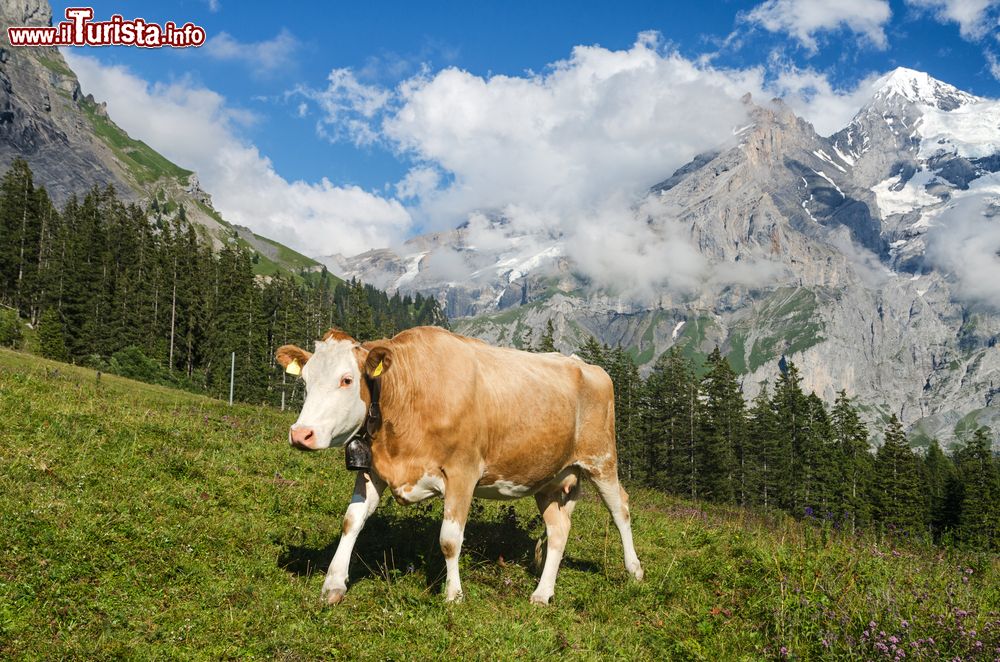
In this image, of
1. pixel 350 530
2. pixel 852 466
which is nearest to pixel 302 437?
pixel 350 530

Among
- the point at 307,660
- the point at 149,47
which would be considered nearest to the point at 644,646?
the point at 307,660

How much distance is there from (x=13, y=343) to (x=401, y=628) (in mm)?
51473

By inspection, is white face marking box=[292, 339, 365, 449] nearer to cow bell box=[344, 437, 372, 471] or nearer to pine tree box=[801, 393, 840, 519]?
cow bell box=[344, 437, 372, 471]

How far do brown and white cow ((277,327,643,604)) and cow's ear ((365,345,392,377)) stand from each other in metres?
0.01

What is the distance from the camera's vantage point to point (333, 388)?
686cm

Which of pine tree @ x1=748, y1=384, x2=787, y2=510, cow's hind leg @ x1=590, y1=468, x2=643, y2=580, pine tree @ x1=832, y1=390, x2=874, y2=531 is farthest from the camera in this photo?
pine tree @ x1=748, y1=384, x2=787, y2=510

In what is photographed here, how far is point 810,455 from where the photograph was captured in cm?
8269

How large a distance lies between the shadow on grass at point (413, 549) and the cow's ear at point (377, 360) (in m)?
2.39

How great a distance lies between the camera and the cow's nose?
20.7ft

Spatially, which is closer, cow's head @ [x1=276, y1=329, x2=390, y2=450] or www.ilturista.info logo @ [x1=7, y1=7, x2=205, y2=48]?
cow's head @ [x1=276, y1=329, x2=390, y2=450]

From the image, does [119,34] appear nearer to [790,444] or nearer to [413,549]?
[413,549]

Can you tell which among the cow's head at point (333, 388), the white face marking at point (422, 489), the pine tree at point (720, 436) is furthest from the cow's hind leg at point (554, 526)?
the pine tree at point (720, 436)

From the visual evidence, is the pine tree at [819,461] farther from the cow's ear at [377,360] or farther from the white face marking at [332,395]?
the white face marking at [332,395]

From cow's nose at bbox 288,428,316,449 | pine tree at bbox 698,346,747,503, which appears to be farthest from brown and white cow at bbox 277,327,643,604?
pine tree at bbox 698,346,747,503
